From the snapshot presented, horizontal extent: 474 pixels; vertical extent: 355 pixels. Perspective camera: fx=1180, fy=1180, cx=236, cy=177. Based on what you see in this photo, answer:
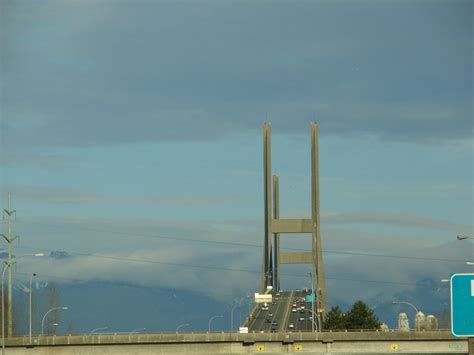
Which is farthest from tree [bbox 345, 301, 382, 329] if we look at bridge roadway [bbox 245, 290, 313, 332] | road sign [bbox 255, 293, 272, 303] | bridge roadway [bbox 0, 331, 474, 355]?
bridge roadway [bbox 0, 331, 474, 355]

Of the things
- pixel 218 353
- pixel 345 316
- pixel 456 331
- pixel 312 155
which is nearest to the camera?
pixel 456 331

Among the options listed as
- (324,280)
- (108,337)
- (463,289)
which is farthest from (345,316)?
(463,289)

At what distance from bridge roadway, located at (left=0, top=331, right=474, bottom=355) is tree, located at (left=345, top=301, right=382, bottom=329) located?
6911 cm

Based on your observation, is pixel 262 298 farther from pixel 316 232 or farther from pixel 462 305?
pixel 462 305

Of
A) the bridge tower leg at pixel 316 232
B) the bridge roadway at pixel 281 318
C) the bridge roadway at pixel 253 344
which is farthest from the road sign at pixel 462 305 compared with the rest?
the bridge tower leg at pixel 316 232

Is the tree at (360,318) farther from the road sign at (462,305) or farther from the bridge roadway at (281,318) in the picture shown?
the road sign at (462,305)

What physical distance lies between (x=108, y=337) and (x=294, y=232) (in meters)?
108

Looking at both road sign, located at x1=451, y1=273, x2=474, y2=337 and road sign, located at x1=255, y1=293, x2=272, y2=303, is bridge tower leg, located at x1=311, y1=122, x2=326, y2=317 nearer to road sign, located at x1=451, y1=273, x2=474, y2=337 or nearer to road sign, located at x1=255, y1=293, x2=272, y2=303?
road sign, located at x1=255, y1=293, x2=272, y2=303

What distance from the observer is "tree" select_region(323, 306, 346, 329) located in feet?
573

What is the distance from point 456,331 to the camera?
67.4 ft

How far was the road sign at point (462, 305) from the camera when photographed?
808 inches

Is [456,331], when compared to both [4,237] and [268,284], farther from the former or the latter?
[268,284]

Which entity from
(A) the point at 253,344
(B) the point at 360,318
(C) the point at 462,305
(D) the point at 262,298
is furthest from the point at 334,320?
(C) the point at 462,305

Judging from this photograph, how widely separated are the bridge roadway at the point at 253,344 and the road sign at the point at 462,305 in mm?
72193
